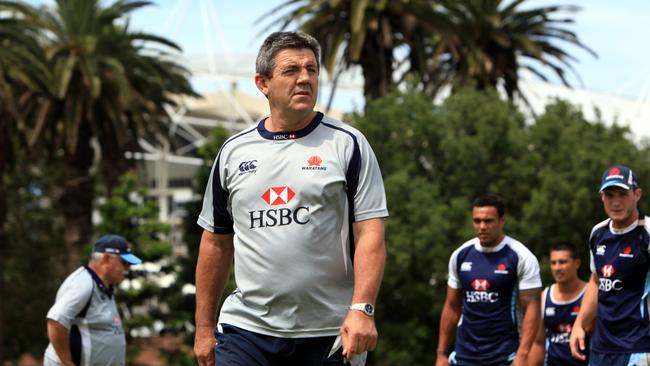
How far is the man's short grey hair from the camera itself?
18.3 ft

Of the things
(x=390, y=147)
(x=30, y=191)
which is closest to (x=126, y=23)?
(x=390, y=147)

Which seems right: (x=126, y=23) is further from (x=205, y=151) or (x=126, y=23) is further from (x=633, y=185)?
(x=633, y=185)

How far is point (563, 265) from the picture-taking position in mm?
11930

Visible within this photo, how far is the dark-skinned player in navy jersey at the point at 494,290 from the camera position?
10.5 metres

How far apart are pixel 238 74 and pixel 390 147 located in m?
38.1

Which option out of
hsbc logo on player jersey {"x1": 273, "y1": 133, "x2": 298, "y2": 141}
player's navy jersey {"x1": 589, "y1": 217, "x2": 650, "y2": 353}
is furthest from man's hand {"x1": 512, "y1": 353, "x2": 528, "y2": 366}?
hsbc logo on player jersey {"x1": 273, "y1": 133, "x2": 298, "y2": 141}

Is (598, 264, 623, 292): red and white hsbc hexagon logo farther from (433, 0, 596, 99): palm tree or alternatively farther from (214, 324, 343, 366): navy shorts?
(433, 0, 596, 99): palm tree

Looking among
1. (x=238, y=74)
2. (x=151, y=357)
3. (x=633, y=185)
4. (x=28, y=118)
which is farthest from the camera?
(x=238, y=74)

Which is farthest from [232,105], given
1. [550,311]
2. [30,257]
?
[550,311]

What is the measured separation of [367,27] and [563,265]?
1031 inches

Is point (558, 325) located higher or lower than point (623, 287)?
lower

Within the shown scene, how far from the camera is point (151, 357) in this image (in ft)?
208

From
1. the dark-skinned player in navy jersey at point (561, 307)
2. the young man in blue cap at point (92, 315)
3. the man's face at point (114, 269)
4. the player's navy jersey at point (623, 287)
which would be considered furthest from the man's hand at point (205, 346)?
the dark-skinned player in navy jersey at point (561, 307)

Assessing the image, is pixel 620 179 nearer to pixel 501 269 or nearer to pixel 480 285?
pixel 501 269
